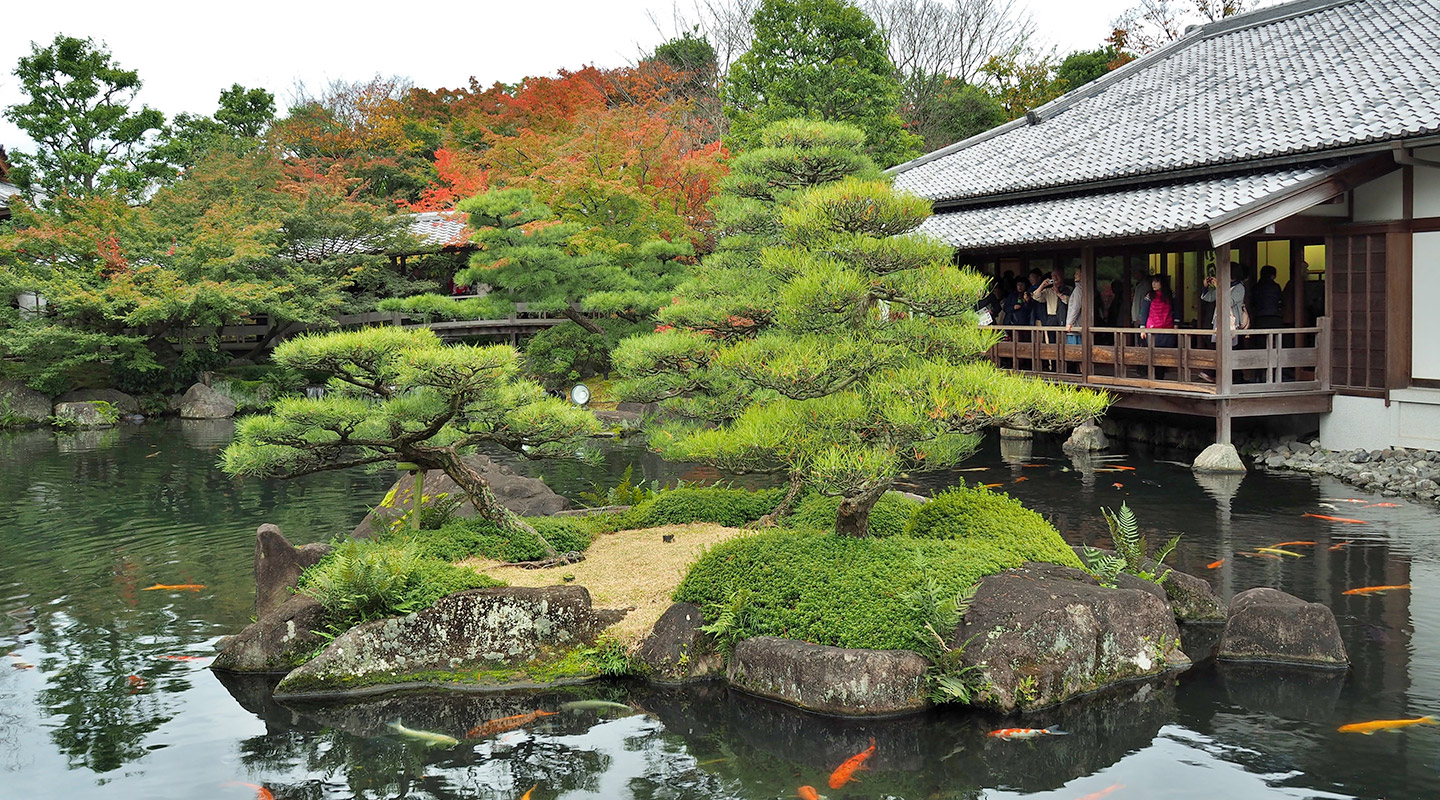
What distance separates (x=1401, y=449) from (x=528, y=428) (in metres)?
11.4

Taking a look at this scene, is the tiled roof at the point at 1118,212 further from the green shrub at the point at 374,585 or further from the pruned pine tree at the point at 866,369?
the green shrub at the point at 374,585

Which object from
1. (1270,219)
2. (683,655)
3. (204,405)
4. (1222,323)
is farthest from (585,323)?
(683,655)

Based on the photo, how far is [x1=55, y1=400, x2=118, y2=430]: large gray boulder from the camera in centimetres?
2553

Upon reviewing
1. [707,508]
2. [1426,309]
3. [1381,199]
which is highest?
[1381,199]

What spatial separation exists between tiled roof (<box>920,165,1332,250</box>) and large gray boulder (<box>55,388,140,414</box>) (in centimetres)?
1933

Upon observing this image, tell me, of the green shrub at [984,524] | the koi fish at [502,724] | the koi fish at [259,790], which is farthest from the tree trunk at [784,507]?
the koi fish at [259,790]

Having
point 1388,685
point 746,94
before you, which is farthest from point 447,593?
point 746,94

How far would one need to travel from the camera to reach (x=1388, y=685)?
7.26 meters

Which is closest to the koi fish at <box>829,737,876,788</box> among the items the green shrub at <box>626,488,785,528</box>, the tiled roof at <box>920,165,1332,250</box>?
the green shrub at <box>626,488,785,528</box>

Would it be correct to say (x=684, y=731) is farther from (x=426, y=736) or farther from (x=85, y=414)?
(x=85, y=414)

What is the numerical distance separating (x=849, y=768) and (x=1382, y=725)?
3.18m

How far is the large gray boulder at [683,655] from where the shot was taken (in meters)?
7.76

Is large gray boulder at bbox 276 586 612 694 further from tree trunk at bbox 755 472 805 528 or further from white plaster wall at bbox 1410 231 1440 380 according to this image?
white plaster wall at bbox 1410 231 1440 380

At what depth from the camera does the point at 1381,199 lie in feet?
49.2
